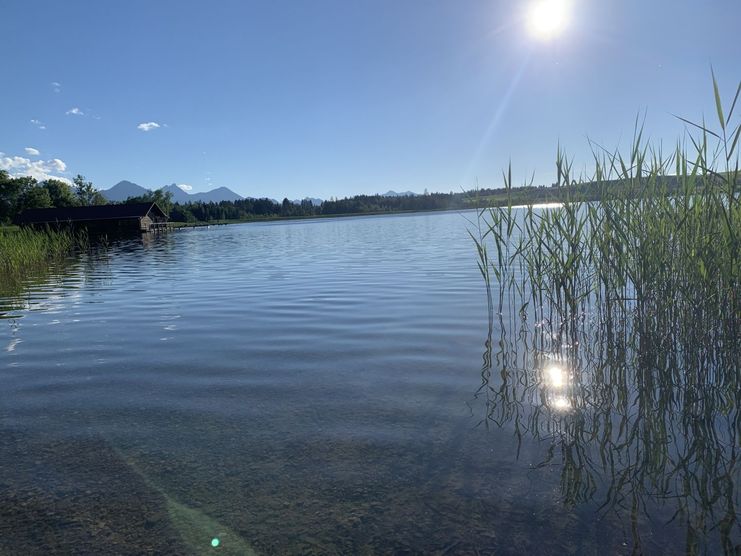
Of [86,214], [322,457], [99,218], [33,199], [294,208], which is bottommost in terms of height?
[322,457]

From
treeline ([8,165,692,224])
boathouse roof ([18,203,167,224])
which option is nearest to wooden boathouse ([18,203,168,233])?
boathouse roof ([18,203,167,224])

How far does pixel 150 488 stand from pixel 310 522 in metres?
1.22

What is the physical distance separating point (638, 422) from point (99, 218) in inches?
2409

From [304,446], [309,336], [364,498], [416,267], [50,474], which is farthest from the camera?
[416,267]

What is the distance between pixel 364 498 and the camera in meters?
3.06

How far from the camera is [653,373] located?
498 cm

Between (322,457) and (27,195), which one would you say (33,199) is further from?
(322,457)

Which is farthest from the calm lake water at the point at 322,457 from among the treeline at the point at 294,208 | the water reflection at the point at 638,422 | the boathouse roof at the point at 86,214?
the treeline at the point at 294,208

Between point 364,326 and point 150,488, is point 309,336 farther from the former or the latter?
point 150,488

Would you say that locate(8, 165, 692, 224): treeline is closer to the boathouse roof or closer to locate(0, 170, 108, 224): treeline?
locate(0, 170, 108, 224): treeline

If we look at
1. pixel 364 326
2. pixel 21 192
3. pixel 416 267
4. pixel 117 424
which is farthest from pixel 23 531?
pixel 21 192

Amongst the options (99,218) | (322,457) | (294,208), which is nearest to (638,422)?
(322,457)

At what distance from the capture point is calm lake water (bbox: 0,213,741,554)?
2.69m

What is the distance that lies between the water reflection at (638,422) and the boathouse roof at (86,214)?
58851 millimetres
